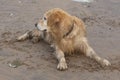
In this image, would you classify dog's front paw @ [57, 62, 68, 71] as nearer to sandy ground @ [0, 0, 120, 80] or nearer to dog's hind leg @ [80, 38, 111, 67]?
sandy ground @ [0, 0, 120, 80]

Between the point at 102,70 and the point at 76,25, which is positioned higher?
the point at 76,25

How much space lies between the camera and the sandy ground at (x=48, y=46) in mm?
6621

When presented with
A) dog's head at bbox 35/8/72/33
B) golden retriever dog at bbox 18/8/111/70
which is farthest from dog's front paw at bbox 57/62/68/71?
dog's head at bbox 35/8/72/33

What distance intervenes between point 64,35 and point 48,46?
88cm

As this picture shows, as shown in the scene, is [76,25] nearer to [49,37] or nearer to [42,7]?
[49,37]

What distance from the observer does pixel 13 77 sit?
6473mm

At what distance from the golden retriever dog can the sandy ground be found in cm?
13

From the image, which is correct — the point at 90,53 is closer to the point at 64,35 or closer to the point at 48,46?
the point at 64,35

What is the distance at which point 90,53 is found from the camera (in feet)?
24.1

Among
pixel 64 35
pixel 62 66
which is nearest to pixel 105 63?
pixel 62 66

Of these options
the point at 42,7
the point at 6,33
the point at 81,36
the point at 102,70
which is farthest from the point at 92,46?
the point at 42,7

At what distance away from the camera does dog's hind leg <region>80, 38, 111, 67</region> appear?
275 inches

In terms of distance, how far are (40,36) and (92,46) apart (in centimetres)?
119

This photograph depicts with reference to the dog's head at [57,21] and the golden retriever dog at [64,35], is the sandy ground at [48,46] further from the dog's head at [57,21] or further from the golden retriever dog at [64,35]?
the dog's head at [57,21]
